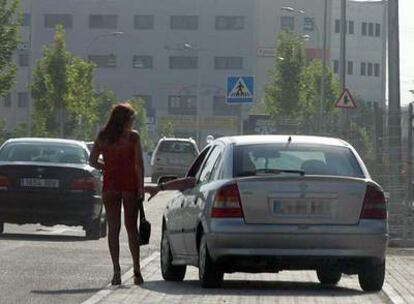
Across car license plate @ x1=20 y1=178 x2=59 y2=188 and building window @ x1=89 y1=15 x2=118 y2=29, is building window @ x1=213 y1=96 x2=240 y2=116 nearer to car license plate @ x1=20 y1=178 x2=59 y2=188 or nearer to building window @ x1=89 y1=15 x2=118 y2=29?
building window @ x1=89 y1=15 x2=118 y2=29

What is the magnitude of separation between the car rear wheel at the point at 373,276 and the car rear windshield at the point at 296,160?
87 cm

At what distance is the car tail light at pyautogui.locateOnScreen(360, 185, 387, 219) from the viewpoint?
1452 cm

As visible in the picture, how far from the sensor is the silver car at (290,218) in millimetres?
14328

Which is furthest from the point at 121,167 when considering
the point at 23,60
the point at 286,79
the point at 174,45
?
the point at 23,60

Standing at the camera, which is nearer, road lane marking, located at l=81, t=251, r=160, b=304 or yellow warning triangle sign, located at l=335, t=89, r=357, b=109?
road lane marking, located at l=81, t=251, r=160, b=304

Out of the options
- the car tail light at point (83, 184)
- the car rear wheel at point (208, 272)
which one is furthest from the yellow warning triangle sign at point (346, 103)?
the car rear wheel at point (208, 272)

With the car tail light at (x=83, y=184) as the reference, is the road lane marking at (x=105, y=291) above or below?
below

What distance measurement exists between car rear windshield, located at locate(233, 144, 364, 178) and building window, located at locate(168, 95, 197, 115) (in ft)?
359

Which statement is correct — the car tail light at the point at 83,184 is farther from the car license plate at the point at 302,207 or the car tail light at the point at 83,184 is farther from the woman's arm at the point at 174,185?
the car license plate at the point at 302,207

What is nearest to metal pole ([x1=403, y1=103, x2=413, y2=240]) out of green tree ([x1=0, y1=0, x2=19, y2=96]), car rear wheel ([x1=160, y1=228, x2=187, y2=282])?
car rear wheel ([x1=160, y1=228, x2=187, y2=282])

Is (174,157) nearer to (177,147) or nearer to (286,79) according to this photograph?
(177,147)

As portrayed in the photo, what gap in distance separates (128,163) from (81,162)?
8.99 m

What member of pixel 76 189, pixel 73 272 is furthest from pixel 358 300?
pixel 76 189

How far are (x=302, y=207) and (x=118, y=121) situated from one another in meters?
2.11
